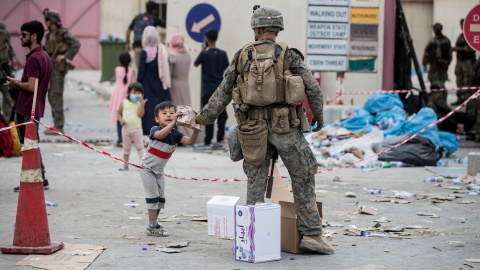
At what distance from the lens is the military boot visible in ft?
20.4

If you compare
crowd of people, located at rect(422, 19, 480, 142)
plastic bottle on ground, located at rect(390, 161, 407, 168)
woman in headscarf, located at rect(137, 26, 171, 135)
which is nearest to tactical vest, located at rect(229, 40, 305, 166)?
plastic bottle on ground, located at rect(390, 161, 407, 168)

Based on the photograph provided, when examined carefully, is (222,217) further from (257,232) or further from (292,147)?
(292,147)

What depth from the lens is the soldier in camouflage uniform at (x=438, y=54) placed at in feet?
65.5

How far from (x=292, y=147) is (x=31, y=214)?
6.83 ft

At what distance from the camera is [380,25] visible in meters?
15.5

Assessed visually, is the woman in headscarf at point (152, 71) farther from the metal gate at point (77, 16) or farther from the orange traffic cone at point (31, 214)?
the metal gate at point (77, 16)

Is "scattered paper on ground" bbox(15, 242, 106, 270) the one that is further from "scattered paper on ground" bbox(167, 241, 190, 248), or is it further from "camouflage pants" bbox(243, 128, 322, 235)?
"camouflage pants" bbox(243, 128, 322, 235)

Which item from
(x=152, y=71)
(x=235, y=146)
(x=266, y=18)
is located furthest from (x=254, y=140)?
(x=152, y=71)

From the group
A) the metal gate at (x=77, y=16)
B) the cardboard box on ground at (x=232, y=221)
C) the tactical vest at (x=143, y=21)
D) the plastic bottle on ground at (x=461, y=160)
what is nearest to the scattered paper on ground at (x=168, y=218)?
the cardboard box on ground at (x=232, y=221)

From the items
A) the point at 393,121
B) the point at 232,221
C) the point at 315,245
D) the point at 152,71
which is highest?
the point at 152,71

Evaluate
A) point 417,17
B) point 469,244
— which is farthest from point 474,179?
point 417,17

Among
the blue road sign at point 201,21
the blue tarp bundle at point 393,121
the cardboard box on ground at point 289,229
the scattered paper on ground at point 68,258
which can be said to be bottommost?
the scattered paper on ground at point 68,258

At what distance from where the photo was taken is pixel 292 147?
6.14 meters

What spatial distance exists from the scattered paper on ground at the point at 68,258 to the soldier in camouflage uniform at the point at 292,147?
1.30 m
